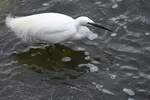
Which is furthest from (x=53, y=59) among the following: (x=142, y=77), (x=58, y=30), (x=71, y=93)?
(x=142, y=77)

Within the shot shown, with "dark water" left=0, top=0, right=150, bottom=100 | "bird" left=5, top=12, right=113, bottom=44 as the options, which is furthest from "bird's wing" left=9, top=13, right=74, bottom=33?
"dark water" left=0, top=0, right=150, bottom=100

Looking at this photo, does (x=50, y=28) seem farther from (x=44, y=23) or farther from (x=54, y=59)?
(x=54, y=59)

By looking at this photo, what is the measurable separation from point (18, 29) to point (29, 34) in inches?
9.1

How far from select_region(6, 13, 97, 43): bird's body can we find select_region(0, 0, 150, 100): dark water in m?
0.31

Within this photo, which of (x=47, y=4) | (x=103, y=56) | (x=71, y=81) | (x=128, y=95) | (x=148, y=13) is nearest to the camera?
(x=128, y=95)

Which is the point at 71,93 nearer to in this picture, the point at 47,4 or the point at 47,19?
the point at 47,19

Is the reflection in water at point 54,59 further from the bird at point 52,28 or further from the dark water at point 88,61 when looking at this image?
the bird at point 52,28

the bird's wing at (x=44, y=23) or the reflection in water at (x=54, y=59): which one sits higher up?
the bird's wing at (x=44, y=23)

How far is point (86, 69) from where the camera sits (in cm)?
686

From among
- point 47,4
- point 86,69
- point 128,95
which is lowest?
point 128,95

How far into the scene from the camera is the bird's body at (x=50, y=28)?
702cm

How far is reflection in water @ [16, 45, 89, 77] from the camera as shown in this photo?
695cm

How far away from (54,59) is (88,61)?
2.19 feet

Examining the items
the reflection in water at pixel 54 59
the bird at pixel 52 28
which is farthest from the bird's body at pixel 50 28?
the reflection in water at pixel 54 59
